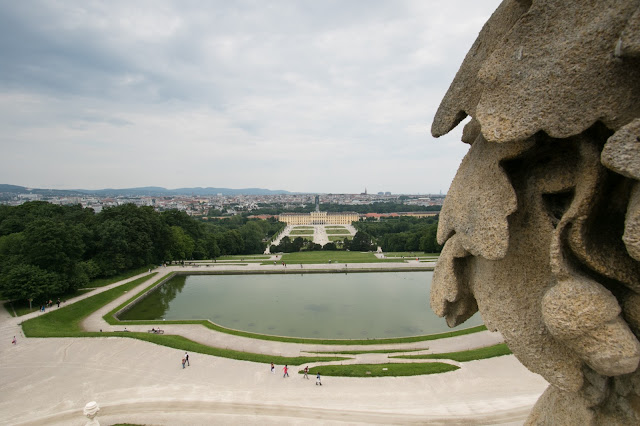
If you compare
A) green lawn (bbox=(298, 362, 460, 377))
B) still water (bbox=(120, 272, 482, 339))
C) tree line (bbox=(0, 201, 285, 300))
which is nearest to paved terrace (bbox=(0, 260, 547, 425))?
green lawn (bbox=(298, 362, 460, 377))

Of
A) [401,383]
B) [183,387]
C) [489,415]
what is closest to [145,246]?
Answer: [183,387]

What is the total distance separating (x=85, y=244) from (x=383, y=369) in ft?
86.6

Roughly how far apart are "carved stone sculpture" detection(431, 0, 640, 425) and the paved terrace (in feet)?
21.0

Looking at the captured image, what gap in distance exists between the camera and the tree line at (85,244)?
70.9ft

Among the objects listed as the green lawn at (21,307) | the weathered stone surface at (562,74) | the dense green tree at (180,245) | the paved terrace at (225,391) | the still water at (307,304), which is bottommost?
the still water at (307,304)

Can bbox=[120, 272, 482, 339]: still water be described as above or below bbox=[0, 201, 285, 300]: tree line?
below

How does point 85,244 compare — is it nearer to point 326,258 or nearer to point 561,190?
point 326,258

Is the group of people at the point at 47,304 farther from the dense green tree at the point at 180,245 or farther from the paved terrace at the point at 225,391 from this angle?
the dense green tree at the point at 180,245

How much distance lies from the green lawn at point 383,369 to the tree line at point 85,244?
18.5 m

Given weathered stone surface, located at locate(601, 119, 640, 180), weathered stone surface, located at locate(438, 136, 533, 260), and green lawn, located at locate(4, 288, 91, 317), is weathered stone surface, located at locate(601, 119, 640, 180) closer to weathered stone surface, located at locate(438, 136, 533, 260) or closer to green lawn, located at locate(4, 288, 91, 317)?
weathered stone surface, located at locate(438, 136, 533, 260)

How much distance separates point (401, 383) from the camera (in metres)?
11.5

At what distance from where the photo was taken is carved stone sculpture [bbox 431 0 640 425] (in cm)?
291

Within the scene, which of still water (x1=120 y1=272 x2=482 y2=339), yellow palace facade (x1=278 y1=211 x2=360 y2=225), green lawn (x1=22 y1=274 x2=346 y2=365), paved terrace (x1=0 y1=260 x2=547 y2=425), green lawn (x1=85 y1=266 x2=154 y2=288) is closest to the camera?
paved terrace (x1=0 y1=260 x2=547 y2=425)

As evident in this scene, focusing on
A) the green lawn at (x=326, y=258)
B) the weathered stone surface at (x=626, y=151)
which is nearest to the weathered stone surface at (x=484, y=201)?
the weathered stone surface at (x=626, y=151)
